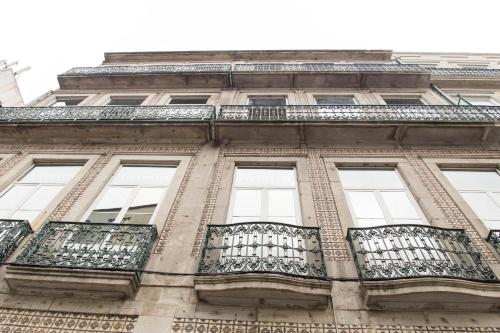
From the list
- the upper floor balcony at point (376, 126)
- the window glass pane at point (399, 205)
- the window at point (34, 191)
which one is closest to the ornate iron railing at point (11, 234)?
the window at point (34, 191)

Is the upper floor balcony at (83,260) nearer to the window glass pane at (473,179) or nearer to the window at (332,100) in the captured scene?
the window glass pane at (473,179)

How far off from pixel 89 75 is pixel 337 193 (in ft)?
33.9

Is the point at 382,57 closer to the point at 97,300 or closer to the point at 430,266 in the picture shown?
the point at 430,266

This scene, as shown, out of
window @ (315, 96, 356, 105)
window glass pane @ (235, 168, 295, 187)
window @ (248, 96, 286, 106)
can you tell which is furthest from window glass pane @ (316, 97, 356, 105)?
window glass pane @ (235, 168, 295, 187)

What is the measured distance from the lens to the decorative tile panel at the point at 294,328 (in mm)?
3906

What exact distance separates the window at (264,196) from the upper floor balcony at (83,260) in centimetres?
170

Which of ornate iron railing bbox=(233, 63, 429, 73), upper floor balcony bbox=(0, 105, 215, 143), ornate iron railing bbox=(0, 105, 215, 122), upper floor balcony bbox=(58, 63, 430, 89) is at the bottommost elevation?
upper floor balcony bbox=(0, 105, 215, 143)

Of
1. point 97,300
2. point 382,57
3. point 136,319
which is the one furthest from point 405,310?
point 382,57

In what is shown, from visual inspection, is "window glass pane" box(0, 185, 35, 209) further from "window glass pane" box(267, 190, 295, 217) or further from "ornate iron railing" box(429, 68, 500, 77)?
"ornate iron railing" box(429, 68, 500, 77)

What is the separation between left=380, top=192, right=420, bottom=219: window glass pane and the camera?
5879mm

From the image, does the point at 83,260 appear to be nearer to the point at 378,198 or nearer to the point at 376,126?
the point at 378,198

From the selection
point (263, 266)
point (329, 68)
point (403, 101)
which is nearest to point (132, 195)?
point (263, 266)

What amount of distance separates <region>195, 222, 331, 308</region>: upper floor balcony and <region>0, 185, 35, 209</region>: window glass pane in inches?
168

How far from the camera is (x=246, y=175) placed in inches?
284
